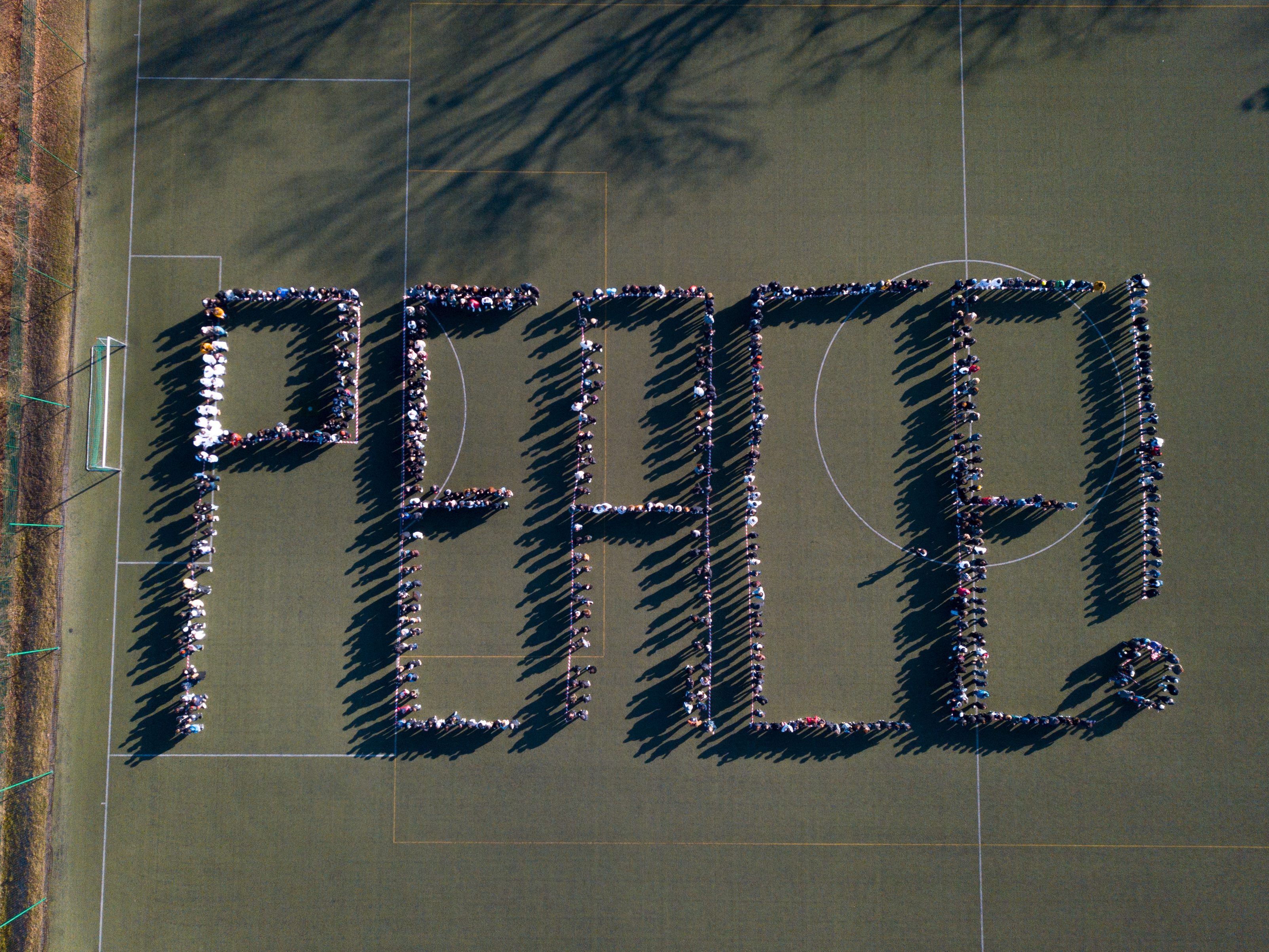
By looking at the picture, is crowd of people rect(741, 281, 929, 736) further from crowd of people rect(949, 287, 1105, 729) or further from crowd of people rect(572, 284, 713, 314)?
crowd of people rect(949, 287, 1105, 729)

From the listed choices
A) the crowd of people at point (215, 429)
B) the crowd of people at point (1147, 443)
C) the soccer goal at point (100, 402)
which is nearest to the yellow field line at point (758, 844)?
the crowd of people at point (1147, 443)

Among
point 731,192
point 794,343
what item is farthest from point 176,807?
point 731,192

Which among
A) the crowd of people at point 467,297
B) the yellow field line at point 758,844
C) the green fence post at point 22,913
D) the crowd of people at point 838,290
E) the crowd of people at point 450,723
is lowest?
the green fence post at point 22,913

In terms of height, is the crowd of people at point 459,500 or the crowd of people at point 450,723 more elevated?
the crowd of people at point 459,500

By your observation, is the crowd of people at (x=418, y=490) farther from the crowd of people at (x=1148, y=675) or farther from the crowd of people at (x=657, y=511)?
the crowd of people at (x=1148, y=675)

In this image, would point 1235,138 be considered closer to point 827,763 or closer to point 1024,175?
point 1024,175

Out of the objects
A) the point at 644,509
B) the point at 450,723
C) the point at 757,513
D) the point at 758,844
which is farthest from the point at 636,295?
the point at 758,844

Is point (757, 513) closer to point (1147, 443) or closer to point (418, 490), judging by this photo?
point (418, 490)
